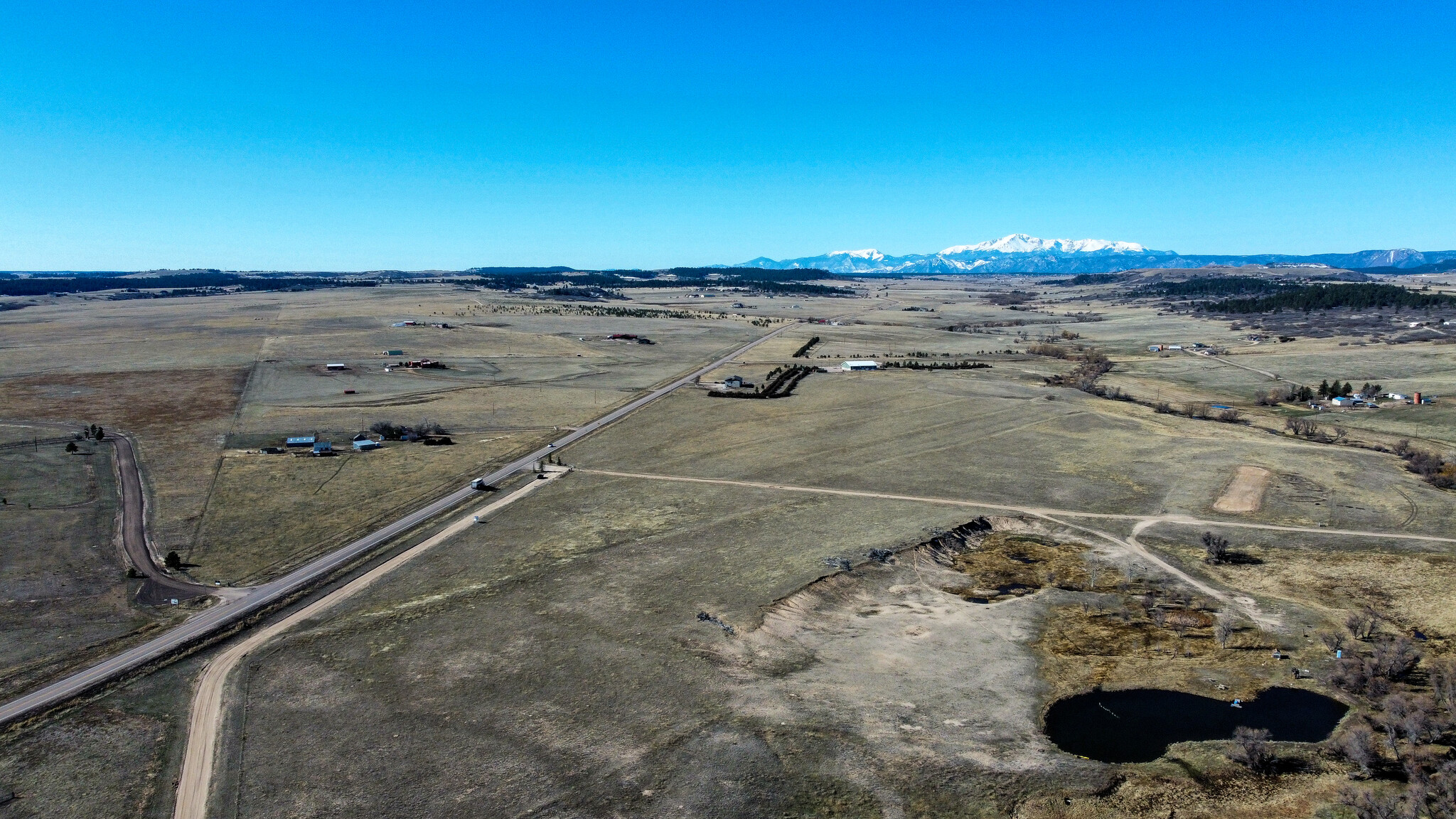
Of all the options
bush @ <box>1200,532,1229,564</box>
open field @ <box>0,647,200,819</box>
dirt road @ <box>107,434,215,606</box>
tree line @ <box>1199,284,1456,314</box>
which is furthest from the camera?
tree line @ <box>1199,284,1456,314</box>

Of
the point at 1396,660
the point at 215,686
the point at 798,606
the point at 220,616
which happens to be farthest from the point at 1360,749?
the point at 220,616

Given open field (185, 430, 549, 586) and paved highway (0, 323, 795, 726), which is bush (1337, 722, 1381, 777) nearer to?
paved highway (0, 323, 795, 726)

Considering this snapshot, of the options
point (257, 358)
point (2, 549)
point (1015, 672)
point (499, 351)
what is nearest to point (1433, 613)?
point (1015, 672)

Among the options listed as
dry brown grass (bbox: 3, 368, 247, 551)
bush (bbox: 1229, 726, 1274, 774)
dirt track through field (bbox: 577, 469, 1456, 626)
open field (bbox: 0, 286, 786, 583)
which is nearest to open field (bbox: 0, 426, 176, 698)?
dry brown grass (bbox: 3, 368, 247, 551)

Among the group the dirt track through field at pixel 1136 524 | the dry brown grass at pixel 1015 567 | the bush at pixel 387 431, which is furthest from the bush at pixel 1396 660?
the bush at pixel 387 431

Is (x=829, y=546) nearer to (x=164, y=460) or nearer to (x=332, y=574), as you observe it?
(x=332, y=574)

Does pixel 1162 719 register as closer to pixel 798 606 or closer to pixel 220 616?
pixel 798 606
